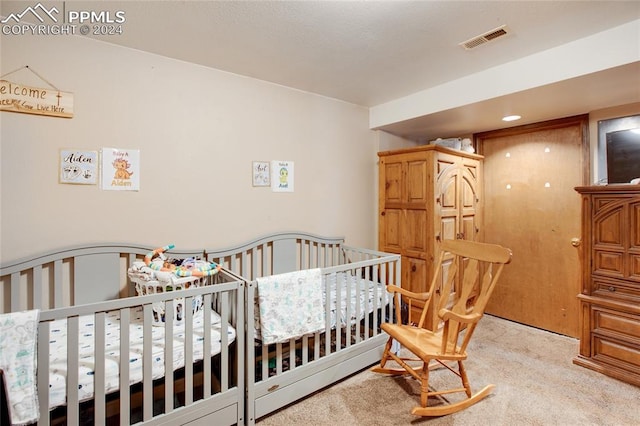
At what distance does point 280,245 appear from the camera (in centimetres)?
273

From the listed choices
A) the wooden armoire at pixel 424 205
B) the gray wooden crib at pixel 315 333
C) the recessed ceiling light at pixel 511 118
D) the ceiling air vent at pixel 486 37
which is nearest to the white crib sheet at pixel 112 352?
the gray wooden crib at pixel 315 333

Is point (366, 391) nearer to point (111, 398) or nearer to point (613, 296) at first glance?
point (111, 398)

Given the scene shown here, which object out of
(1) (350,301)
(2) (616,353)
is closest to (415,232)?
(1) (350,301)

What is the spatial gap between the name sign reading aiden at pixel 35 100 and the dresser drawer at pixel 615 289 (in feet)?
12.5

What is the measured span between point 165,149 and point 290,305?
1.41 m

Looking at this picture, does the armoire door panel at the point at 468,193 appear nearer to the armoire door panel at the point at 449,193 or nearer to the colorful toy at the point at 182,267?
the armoire door panel at the point at 449,193

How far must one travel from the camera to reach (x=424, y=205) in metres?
2.89

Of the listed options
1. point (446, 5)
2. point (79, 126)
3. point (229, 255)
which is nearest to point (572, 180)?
point (446, 5)

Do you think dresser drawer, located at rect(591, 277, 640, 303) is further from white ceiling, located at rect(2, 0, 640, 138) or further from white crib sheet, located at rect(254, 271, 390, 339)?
white crib sheet, located at rect(254, 271, 390, 339)

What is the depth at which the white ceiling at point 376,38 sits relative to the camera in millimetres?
1662

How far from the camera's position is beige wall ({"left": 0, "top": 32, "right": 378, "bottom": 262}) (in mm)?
1800

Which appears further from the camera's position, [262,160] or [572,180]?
[572,180]

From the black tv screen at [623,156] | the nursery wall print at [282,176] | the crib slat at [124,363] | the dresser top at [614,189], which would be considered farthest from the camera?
the nursery wall print at [282,176]

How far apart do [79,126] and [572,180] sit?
13.2ft
